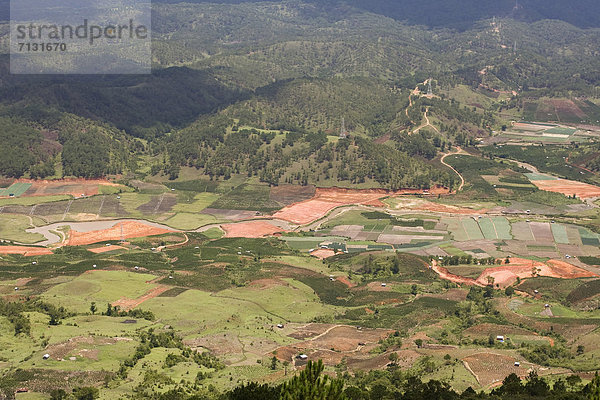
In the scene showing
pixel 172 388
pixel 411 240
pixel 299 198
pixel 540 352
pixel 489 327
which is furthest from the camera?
pixel 299 198

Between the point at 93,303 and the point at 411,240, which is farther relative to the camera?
the point at 411,240

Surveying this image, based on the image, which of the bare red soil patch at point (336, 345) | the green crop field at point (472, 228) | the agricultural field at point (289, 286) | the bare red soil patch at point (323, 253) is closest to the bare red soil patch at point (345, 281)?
the agricultural field at point (289, 286)

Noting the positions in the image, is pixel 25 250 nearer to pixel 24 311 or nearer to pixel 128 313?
pixel 24 311

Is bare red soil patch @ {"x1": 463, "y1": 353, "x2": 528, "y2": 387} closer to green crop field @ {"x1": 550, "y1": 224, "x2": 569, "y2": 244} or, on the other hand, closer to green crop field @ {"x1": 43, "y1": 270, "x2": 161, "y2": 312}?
green crop field @ {"x1": 43, "y1": 270, "x2": 161, "y2": 312}

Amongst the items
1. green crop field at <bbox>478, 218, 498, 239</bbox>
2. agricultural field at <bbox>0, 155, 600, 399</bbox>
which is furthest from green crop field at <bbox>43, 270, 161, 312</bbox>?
green crop field at <bbox>478, 218, 498, 239</bbox>

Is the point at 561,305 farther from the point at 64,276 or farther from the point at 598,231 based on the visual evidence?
the point at 64,276

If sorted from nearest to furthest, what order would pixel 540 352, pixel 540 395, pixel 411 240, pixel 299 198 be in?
pixel 540 395 < pixel 540 352 < pixel 411 240 < pixel 299 198

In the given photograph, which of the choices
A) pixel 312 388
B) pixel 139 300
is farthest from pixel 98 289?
pixel 312 388

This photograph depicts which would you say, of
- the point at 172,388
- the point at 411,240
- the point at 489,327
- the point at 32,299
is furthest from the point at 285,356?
the point at 411,240
